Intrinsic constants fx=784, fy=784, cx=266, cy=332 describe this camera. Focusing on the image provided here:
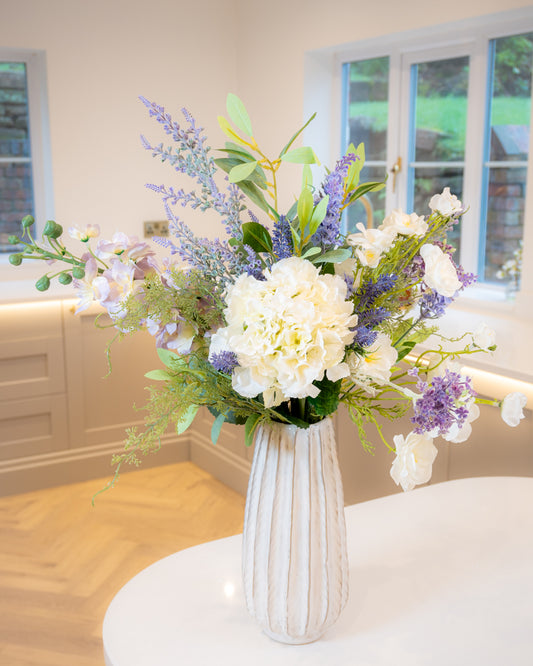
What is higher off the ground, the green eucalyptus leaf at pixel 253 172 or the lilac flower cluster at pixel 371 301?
the green eucalyptus leaf at pixel 253 172

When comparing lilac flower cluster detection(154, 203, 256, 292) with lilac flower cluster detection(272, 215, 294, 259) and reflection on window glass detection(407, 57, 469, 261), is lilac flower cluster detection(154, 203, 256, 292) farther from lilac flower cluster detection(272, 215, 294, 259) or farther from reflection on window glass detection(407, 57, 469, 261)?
reflection on window glass detection(407, 57, 469, 261)

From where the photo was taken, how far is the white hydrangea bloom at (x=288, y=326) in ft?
2.61

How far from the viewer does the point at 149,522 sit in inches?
125

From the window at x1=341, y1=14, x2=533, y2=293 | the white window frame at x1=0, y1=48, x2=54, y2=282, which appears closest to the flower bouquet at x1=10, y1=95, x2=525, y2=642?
the window at x1=341, y1=14, x2=533, y2=293

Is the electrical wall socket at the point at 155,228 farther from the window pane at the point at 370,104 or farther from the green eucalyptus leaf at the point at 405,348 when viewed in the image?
the green eucalyptus leaf at the point at 405,348

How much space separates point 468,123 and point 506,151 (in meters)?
0.21

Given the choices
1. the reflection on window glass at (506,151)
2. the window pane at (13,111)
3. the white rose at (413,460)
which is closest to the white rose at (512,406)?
the white rose at (413,460)

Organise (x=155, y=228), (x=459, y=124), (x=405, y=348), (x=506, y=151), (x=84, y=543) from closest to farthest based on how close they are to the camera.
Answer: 1. (x=405, y=348)
2. (x=84, y=543)
3. (x=506, y=151)
4. (x=459, y=124)
5. (x=155, y=228)

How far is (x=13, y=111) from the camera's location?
3775 millimetres

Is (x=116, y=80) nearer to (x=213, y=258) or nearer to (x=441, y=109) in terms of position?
(x=441, y=109)

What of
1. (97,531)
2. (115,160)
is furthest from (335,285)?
(115,160)

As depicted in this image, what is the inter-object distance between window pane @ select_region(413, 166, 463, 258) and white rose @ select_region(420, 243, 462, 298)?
2.48 m

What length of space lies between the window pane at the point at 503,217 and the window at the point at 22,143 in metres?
2.09

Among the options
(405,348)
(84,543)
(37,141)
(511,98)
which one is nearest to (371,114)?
(511,98)
